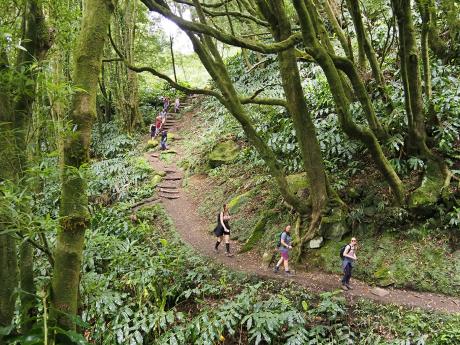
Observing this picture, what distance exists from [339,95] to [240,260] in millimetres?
4773

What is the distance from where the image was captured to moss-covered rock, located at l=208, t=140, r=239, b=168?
593 inches

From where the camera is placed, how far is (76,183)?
2801 mm

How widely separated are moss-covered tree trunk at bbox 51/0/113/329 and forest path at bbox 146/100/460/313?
6122 millimetres

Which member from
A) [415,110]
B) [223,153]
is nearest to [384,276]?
[415,110]

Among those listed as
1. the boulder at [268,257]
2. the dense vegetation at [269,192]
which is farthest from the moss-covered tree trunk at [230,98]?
the boulder at [268,257]

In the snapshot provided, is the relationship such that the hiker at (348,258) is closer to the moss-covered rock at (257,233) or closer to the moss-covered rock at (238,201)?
the moss-covered rock at (257,233)

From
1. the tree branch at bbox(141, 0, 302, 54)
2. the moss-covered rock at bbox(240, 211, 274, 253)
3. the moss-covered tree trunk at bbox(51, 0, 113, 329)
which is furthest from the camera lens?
the moss-covered rock at bbox(240, 211, 274, 253)

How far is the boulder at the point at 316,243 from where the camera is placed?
909cm

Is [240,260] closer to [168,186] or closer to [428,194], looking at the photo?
[428,194]

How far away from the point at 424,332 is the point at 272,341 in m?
2.59

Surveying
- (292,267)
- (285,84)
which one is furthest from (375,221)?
(285,84)

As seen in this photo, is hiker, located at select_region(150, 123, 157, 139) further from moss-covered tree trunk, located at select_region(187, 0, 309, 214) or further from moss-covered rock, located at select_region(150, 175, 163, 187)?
moss-covered tree trunk, located at select_region(187, 0, 309, 214)

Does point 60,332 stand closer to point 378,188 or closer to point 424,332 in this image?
point 424,332

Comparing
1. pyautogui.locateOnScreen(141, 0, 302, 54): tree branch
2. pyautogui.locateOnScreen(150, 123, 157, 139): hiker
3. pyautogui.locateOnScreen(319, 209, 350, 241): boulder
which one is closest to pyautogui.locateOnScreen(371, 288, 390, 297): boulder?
pyautogui.locateOnScreen(319, 209, 350, 241): boulder
